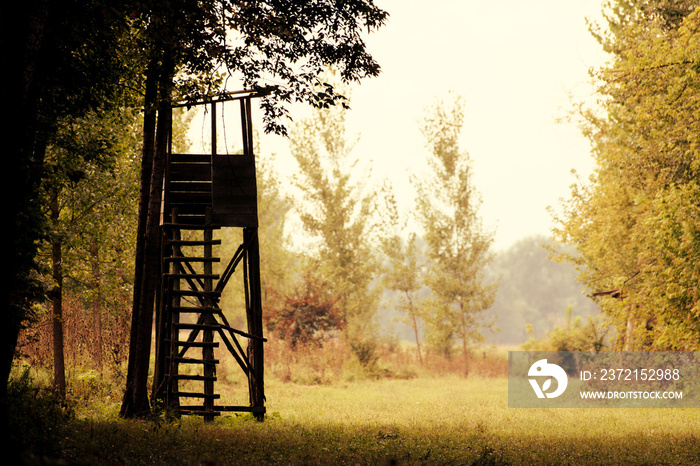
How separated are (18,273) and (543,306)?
104469 mm

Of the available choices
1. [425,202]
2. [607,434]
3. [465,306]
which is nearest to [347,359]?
[465,306]

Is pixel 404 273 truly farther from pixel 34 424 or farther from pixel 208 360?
pixel 34 424

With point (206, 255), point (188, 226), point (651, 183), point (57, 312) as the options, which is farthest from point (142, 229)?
point (651, 183)

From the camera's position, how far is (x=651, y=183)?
21922 millimetres

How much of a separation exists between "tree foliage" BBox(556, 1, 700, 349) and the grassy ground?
3558 mm

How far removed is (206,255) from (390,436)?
5.39 metres

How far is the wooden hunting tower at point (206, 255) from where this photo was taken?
1284cm

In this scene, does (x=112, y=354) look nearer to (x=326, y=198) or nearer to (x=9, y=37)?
(x=9, y=37)

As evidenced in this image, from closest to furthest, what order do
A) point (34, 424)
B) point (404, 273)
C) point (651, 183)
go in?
point (34, 424)
point (651, 183)
point (404, 273)

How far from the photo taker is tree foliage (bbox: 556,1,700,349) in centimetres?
1597

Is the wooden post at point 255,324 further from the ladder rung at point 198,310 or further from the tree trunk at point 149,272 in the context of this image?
the tree trunk at point 149,272

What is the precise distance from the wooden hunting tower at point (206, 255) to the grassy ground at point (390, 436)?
968mm

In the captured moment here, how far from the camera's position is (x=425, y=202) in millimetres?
35969

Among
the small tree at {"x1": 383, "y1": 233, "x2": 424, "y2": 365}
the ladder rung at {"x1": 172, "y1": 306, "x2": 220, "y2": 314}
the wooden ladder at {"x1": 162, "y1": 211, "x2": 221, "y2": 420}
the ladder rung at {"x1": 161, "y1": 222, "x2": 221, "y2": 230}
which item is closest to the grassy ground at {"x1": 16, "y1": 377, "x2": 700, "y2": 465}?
the wooden ladder at {"x1": 162, "y1": 211, "x2": 221, "y2": 420}
